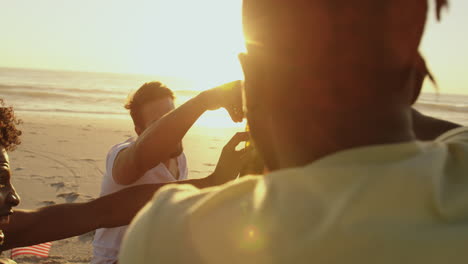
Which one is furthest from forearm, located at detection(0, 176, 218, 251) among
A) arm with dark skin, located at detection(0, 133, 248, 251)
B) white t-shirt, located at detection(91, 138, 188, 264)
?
white t-shirt, located at detection(91, 138, 188, 264)

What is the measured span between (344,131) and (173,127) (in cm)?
157

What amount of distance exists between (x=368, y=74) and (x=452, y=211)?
0.23 meters

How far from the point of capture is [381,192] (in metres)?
0.66

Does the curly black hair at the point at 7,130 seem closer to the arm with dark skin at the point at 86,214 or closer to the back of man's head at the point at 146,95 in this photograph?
the arm with dark skin at the point at 86,214

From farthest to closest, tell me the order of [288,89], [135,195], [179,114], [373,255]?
1. [135,195]
2. [179,114]
3. [288,89]
4. [373,255]

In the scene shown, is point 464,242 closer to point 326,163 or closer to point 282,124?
point 326,163

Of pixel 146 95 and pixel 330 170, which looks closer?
pixel 330 170

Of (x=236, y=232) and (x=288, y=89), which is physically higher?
(x=288, y=89)

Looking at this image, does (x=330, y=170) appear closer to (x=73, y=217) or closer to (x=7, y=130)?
(x=73, y=217)

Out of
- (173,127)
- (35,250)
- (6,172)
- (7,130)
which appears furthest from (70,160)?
(173,127)

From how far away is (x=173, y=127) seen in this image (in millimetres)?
2234

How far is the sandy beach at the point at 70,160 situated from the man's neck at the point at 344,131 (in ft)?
11.7

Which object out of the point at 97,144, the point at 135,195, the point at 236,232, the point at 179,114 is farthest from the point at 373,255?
the point at 97,144

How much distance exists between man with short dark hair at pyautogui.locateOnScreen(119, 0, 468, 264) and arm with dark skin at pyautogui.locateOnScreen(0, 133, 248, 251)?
55.0 inches
